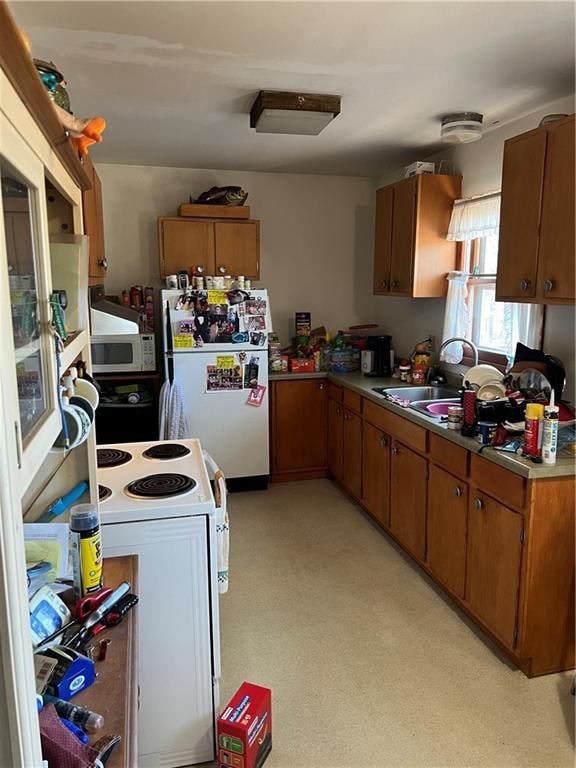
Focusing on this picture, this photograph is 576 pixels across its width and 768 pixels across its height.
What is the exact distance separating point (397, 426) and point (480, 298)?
3.33 ft

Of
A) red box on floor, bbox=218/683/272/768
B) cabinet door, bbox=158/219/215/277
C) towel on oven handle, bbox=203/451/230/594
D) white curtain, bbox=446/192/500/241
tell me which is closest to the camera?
red box on floor, bbox=218/683/272/768

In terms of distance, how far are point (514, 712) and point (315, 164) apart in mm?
3615

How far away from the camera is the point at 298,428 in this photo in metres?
4.21

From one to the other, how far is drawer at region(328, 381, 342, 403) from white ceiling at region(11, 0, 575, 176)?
175 cm

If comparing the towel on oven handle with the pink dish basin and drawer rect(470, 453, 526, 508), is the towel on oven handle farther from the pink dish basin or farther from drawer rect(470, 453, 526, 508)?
the pink dish basin

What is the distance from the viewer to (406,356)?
4254mm

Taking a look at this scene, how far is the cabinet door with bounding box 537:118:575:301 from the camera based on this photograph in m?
2.11

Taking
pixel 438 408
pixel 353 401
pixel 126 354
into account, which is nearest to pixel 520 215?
pixel 438 408

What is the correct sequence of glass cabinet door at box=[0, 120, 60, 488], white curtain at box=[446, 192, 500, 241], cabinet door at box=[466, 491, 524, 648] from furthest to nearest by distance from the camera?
white curtain at box=[446, 192, 500, 241] < cabinet door at box=[466, 491, 524, 648] < glass cabinet door at box=[0, 120, 60, 488]

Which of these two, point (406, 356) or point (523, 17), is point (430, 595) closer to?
point (406, 356)

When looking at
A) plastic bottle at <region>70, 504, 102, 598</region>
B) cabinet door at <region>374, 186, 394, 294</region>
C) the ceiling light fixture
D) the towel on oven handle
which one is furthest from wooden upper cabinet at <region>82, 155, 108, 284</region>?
cabinet door at <region>374, 186, 394, 294</region>

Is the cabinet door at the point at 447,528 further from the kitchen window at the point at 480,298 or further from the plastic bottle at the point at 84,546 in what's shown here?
the plastic bottle at the point at 84,546

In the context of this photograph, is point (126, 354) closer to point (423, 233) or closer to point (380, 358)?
point (380, 358)

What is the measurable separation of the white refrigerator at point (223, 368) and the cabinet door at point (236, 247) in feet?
1.13
